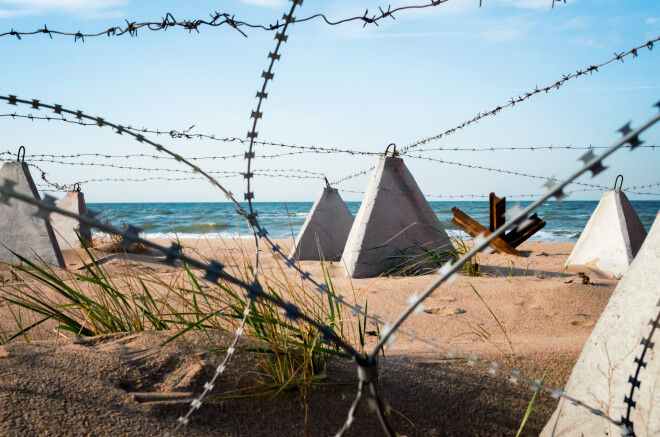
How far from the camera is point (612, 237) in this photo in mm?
5980

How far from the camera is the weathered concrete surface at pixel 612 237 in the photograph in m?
5.75

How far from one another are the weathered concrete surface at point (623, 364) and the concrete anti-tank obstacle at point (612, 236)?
452 centimetres

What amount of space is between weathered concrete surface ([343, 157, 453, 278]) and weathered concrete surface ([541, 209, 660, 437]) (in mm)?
3555

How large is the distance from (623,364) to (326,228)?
18.0 feet

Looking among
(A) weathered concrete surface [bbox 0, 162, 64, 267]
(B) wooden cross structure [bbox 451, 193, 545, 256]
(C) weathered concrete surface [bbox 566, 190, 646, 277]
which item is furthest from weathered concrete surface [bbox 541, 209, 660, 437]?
(A) weathered concrete surface [bbox 0, 162, 64, 267]

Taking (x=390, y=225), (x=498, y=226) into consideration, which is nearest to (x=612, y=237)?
(x=498, y=226)

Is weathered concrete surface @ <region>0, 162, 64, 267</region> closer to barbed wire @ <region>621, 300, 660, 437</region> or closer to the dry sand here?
the dry sand

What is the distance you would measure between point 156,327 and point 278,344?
73 centimetres

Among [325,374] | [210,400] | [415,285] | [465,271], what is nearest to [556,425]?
[325,374]

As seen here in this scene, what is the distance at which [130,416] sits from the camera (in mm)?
1672

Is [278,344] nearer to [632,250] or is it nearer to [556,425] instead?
[556,425]

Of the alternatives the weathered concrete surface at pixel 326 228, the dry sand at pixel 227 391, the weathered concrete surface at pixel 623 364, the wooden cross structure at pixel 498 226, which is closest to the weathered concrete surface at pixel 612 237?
the wooden cross structure at pixel 498 226

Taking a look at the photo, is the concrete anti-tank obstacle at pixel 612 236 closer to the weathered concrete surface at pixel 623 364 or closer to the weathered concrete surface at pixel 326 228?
the weathered concrete surface at pixel 326 228

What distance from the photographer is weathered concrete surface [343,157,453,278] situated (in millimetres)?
5250
